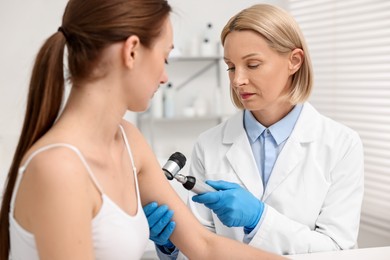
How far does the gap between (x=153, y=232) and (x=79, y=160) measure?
448 millimetres

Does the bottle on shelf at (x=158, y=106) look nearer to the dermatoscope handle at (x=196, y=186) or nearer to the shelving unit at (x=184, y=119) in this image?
the shelving unit at (x=184, y=119)

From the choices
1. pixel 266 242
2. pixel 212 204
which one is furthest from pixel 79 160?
pixel 266 242

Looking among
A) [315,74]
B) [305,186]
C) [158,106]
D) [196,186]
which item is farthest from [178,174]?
[158,106]

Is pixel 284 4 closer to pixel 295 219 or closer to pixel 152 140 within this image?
pixel 152 140

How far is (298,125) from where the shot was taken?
1579mm

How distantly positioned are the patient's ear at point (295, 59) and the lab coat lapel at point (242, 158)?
236 millimetres

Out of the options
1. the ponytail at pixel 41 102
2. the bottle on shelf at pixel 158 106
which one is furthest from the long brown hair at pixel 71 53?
the bottle on shelf at pixel 158 106

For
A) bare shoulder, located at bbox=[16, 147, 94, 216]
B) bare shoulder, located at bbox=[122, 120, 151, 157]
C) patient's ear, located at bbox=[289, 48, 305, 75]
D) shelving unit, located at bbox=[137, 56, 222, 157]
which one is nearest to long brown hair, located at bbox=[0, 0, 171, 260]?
bare shoulder, located at bbox=[16, 147, 94, 216]

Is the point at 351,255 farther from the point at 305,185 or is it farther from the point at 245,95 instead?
the point at 245,95

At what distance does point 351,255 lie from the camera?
1323 mm

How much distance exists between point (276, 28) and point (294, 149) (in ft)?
1.14

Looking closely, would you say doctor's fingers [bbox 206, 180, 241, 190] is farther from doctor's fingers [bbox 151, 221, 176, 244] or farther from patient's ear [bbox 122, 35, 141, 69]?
patient's ear [bbox 122, 35, 141, 69]

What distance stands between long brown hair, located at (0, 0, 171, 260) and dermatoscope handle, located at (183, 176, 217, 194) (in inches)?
16.4

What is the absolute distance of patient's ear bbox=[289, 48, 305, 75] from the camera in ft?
4.98
